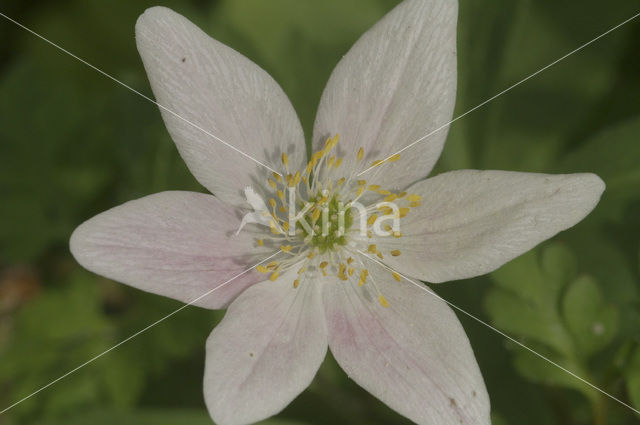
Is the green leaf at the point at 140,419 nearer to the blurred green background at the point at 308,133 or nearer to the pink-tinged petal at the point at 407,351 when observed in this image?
the blurred green background at the point at 308,133

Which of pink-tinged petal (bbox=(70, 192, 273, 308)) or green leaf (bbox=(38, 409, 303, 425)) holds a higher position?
pink-tinged petal (bbox=(70, 192, 273, 308))

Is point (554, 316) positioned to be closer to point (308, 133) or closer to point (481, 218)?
point (481, 218)

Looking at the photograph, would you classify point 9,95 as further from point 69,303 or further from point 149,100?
point 69,303

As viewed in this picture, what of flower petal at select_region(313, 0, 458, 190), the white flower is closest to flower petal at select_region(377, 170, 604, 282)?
the white flower

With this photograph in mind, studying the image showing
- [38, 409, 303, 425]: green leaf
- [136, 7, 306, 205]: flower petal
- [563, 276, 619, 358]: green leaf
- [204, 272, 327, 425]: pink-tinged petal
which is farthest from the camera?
[38, 409, 303, 425]: green leaf

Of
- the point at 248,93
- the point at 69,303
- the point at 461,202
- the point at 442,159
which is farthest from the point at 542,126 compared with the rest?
the point at 69,303

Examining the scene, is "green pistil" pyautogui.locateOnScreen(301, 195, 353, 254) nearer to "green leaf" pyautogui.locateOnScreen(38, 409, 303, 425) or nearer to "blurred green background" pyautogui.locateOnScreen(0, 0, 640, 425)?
"blurred green background" pyautogui.locateOnScreen(0, 0, 640, 425)

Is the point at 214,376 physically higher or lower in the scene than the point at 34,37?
lower
